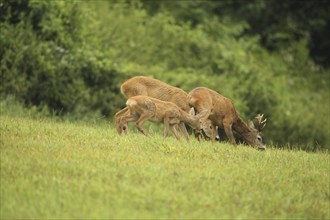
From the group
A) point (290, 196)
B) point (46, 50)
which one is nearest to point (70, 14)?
point (46, 50)

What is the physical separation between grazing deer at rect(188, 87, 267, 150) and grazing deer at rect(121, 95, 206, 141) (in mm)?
372

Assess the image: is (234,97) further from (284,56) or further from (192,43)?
(284,56)

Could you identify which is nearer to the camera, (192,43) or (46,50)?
(46,50)

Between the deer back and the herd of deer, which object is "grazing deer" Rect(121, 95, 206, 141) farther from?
the deer back

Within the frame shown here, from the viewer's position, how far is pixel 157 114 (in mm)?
14906

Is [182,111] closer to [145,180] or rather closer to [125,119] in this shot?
[125,119]

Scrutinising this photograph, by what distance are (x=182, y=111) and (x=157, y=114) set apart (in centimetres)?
81

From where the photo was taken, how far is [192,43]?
26250 millimetres

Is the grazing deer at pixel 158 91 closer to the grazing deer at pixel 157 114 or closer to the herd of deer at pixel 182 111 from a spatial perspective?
the herd of deer at pixel 182 111

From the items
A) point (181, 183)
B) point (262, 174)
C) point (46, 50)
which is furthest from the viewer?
point (46, 50)

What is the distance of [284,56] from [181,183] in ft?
69.1

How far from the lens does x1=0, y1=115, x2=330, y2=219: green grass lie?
33.5ft

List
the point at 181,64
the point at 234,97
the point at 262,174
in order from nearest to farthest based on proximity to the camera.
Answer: the point at 262,174
the point at 234,97
the point at 181,64

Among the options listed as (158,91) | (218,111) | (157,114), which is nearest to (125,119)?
(157,114)
